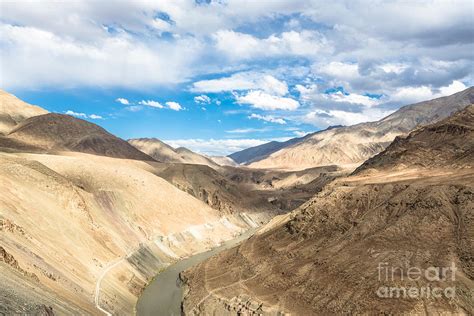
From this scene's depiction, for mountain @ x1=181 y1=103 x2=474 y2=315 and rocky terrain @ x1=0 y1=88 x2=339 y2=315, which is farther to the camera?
mountain @ x1=181 y1=103 x2=474 y2=315

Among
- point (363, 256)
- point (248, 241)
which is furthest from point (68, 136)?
point (363, 256)

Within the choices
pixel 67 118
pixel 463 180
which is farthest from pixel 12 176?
pixel 67 118

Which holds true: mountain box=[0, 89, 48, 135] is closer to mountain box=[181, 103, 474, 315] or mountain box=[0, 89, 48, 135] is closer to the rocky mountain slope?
the rocky mountain slope

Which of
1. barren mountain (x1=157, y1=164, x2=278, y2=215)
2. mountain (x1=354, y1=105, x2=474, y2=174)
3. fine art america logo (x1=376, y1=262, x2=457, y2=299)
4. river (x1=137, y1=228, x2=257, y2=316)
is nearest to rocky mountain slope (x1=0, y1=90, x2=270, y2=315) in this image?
river (x1=137, y1=228, x2=257, y2=316)

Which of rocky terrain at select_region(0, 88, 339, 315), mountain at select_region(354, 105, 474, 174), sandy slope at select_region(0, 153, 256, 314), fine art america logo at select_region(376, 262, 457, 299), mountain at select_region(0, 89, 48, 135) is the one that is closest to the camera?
sandy slope at select_region(0, 153, 256, 314)

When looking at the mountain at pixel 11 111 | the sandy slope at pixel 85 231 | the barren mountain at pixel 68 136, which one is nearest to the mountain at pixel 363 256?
the sandy slope at pixel 85 231

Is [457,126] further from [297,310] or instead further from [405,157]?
[297,310]

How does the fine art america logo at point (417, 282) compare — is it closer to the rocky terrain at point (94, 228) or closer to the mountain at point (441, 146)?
the rocky terrain at point (94, 228)
